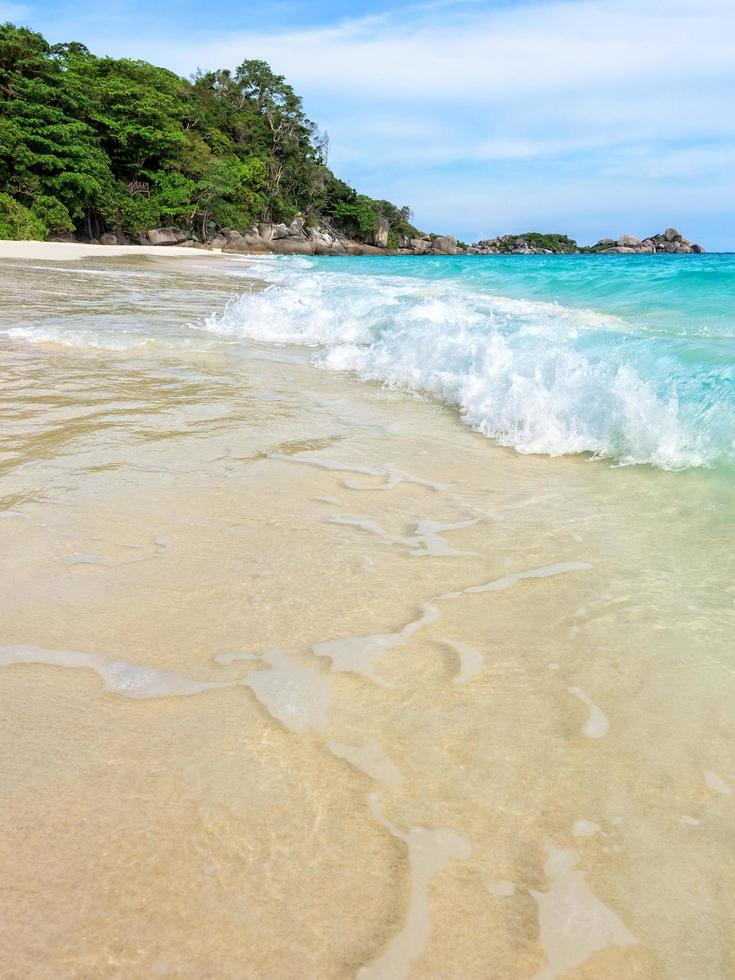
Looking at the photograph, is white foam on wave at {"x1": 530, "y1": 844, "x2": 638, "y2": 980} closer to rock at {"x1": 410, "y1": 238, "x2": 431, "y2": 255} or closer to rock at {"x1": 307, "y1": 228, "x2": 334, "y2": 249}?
rock at {"x1": 307, "y1": 228, "x2": 334, "y2": 249}

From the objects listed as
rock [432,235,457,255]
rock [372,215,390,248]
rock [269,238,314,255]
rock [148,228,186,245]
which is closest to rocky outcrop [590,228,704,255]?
rock [432,235,457,255]

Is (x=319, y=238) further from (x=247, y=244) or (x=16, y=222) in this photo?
(x=16, y=222)

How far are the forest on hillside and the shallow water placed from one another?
1339 inches

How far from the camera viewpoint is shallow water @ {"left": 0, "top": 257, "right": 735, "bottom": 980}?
1.07 meters

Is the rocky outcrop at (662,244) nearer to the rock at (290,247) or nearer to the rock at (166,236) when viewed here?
the rock at (290,247)

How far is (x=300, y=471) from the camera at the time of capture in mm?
3293

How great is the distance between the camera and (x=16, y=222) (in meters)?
31.2

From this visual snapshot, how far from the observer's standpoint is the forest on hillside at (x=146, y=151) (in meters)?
33.4

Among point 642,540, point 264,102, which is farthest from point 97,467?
point 264,102

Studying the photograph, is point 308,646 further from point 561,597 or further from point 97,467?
point 97,467

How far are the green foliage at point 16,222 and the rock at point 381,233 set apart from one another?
131ft

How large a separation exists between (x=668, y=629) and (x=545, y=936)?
1.12 metres

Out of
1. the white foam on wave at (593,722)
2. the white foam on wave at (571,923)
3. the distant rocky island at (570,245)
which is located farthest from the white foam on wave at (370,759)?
the distant rocky island at (570,245)

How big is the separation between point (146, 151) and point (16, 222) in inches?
534
